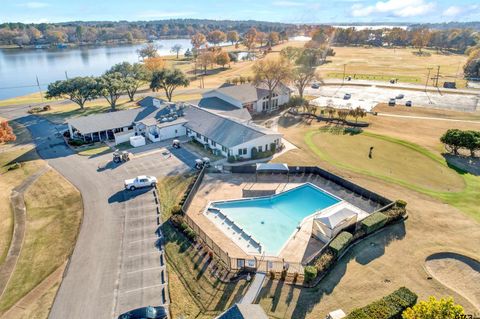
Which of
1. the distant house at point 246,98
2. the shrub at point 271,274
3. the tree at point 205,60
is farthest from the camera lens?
the tree at point 205,60

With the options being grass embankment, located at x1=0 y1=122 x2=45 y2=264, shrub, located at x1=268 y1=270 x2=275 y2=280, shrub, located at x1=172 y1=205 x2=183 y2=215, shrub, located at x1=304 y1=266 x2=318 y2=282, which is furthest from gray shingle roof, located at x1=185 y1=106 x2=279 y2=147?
shrub, located at x1=304 y1=266 x2=318 y2=282

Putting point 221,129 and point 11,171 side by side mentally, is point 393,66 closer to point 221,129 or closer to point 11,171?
point 221,129

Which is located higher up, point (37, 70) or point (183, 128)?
point (37, 70)

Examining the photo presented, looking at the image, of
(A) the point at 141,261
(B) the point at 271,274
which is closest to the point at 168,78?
(A) the point at 141,261

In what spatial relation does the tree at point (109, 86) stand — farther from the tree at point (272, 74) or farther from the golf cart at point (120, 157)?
the tree at point (272, 74)

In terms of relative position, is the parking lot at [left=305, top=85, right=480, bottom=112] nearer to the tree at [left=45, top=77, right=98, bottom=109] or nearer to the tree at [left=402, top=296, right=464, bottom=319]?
the tree at [left=45, top=77, right=98, bottom=109]

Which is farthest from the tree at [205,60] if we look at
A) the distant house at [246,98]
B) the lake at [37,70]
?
the distant house at [246,98]

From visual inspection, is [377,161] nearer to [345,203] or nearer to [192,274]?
[345,203]
